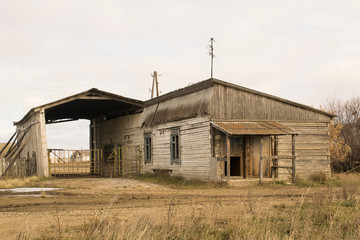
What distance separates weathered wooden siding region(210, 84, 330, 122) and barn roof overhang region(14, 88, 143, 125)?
8721mm

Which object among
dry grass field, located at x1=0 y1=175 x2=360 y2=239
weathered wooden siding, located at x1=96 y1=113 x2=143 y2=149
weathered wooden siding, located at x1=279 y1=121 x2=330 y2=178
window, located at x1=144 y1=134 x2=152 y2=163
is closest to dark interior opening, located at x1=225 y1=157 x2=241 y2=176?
weathered wooden siding, located at x1=279 y1=121 x2=330 y2=178

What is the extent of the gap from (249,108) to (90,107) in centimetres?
1469

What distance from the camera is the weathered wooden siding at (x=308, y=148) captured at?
22.7m

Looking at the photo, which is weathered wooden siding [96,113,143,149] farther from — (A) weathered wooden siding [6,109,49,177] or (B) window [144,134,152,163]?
(A) weathered wooden siding [6,109,49,177]

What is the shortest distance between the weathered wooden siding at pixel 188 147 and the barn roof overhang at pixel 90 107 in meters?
4.00

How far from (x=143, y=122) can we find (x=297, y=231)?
20.9 metres

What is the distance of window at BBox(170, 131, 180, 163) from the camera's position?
23578 millimetres

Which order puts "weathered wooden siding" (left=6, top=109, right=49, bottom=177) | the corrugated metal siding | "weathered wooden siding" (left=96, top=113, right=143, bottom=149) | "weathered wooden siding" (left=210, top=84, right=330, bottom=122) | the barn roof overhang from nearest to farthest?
"weathered wooden siding" (left=210, top=84, right=330, bottom=122) < the corrugated metal siding < "weathered wooden siding" (left=6, top=109, right=49, bottom=177) < the barn roof overhang < "weathered wooden siding" (left=96, top=113, right=143, bottom=149)

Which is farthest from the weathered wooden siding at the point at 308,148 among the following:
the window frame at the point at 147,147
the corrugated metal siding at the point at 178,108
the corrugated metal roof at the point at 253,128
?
the window frame at the point at 147,147

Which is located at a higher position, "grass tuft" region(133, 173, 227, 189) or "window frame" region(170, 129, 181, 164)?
"window frame" region(170, 129, 181, 164)

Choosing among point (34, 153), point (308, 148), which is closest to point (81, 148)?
point (34, 153)

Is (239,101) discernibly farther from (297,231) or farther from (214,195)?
(297,231)

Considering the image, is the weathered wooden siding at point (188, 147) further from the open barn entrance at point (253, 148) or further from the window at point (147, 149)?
the window at point (147, 149)

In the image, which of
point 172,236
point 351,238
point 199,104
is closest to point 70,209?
point 172,236
